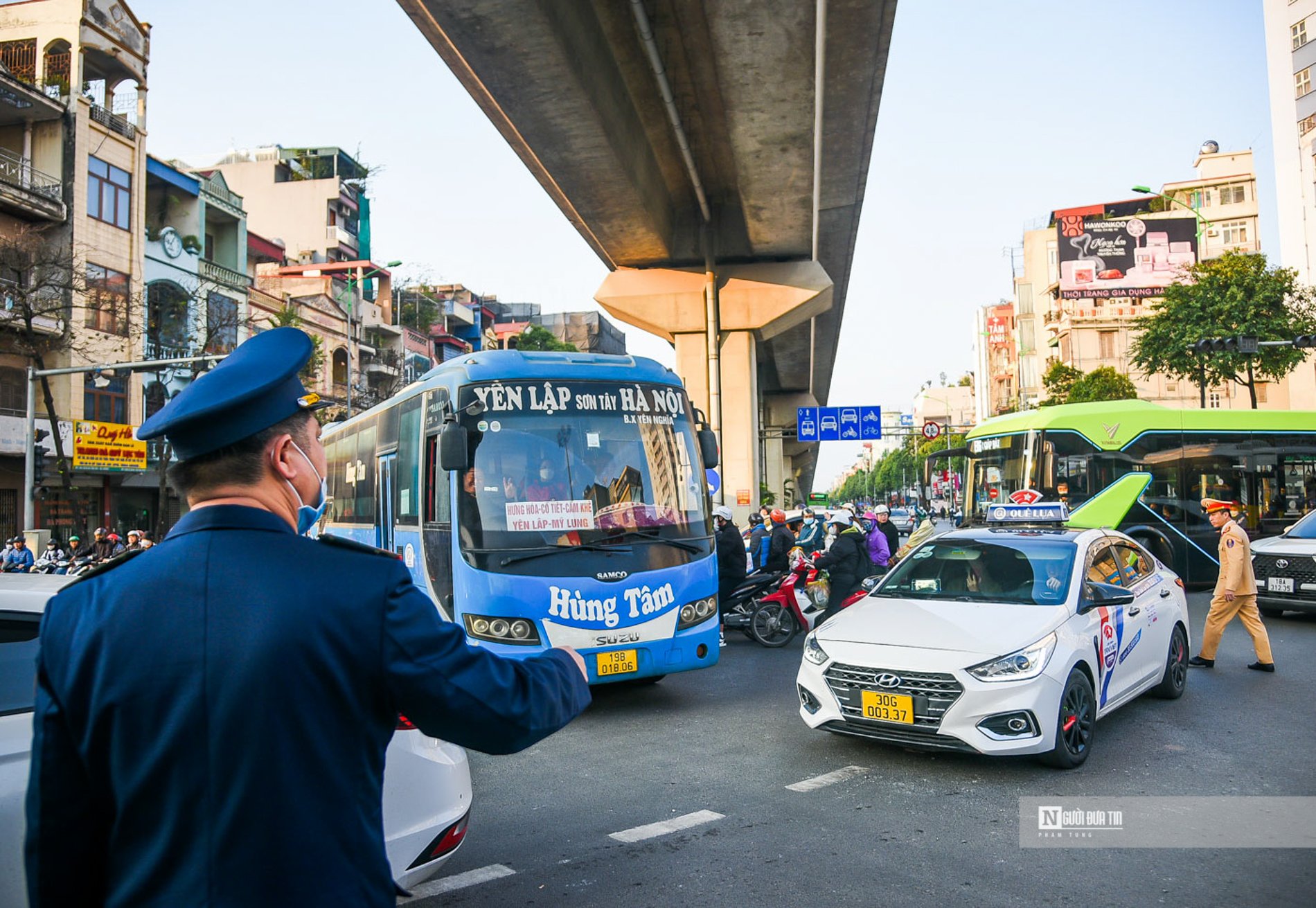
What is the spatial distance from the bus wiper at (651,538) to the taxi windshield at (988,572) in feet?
5.90

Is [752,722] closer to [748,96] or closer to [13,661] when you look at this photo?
[13,661]

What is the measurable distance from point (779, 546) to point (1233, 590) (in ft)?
18.1

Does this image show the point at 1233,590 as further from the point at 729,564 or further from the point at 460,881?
the point at 460,881

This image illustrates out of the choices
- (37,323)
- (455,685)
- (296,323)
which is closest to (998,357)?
(296,323)

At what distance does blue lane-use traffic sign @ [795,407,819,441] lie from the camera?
34438 millimetres

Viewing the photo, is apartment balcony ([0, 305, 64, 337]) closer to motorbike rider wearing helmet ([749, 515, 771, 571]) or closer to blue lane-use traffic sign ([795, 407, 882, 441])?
motorbike rider wearing helmet ([749, 515, 771, 571])

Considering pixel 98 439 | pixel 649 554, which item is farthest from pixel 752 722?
pixel 98 439

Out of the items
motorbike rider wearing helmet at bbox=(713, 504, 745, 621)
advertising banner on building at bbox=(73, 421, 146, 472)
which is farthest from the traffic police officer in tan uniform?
advertising banner on building at bbox=(73, 421, 146, 472)

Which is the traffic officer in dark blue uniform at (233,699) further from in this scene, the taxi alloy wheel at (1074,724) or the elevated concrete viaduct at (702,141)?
the elevated concrete viaduct at (702,141)

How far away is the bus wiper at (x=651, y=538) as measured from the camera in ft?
28.2

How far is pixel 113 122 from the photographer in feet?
105

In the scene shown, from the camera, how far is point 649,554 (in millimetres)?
8609

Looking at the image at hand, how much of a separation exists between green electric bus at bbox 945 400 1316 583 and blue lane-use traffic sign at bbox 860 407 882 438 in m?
15.8

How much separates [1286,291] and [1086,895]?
1631 inches
